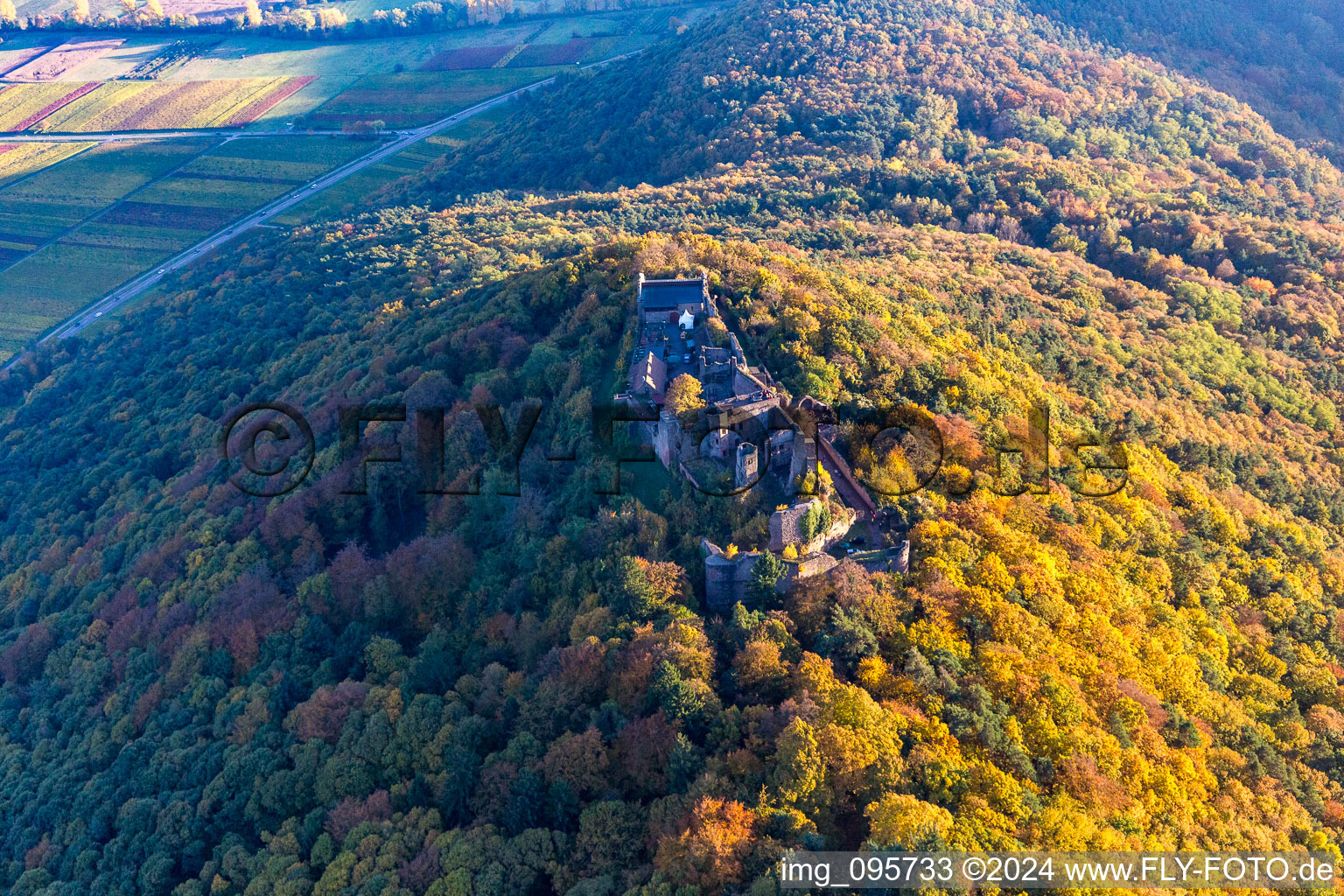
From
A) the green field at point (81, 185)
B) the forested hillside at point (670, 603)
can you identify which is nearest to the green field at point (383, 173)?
the green field at point (81, 185)

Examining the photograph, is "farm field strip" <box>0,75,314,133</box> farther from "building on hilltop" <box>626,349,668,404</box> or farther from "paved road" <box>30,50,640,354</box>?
"building on hilltop" <box>626,349,668,404</box>

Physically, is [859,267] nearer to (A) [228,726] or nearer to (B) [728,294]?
(B) [728,294]

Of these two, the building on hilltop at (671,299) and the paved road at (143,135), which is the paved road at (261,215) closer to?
the paved road at (143,135)

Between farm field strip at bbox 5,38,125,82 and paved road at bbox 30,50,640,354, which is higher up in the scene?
farm field strip at bbox 5,38,125,82

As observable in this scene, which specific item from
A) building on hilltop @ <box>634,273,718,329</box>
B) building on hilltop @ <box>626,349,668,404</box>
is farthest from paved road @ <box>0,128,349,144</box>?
building on hilltop @ <box>626,349,668,404</box>

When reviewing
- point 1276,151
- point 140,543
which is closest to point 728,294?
point 140,543
